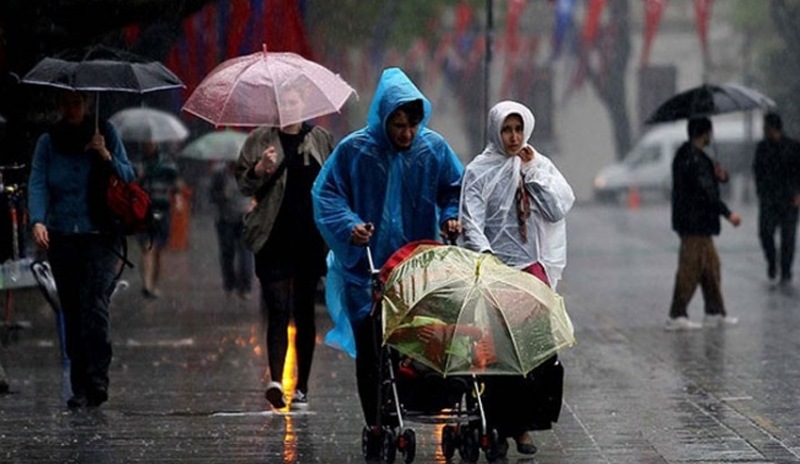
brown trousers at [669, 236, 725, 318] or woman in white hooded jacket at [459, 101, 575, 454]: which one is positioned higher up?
woman in white hooded jacket at [459, 101, 575, 454]

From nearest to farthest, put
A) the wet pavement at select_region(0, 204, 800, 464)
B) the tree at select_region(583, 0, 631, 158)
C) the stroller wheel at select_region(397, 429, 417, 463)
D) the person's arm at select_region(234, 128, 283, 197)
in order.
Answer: the stroller wheel at select_region(397, 429, 417, 463)
the wet pavement at select_region(0, 204, 800, 464)
the person's arm at select_region(234, 128, 283, 197)
the tree at select_region(583, 0, 631, 158)

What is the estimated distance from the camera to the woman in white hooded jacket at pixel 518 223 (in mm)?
9086

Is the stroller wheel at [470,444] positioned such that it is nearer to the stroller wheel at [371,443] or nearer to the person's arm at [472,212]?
the stroller wheel at [371,443]

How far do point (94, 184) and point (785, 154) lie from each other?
1149 cm

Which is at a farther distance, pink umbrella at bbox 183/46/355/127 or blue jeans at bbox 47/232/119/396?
blue jeans at bbox 47/232/119/396

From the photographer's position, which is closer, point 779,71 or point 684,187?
point 684,187

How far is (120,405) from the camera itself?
11328mm

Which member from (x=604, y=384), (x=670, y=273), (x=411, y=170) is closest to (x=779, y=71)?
(x=670, y=273)

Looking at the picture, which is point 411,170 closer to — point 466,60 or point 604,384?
point 604,384

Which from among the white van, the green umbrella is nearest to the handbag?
the green umbrella

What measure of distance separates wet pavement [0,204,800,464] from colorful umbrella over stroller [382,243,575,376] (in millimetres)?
743

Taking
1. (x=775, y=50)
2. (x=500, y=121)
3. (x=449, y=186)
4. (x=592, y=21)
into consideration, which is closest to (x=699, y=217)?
(x=449, y=186)

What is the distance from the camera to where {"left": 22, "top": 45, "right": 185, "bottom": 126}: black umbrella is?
11.3 metres

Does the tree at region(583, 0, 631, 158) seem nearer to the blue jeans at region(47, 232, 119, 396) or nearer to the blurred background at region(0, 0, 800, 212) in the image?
the blurred background at region(0, 0, 800, 212)
